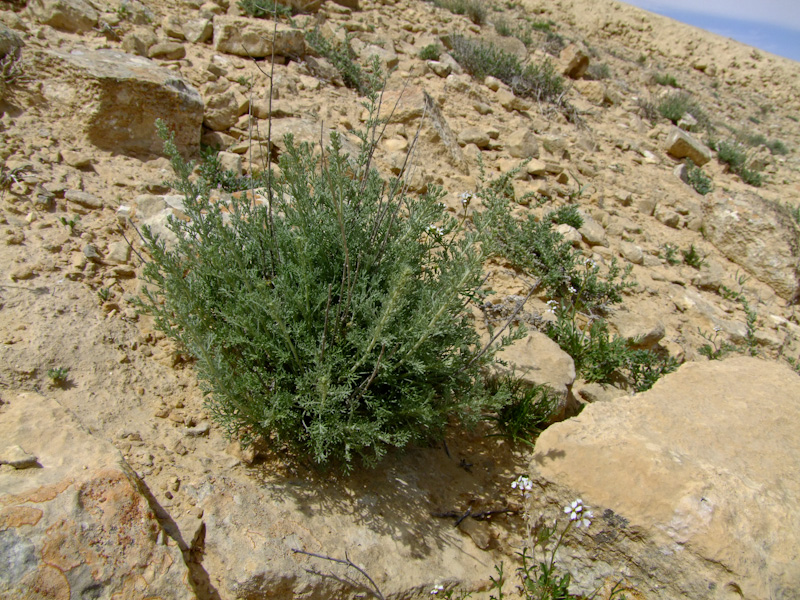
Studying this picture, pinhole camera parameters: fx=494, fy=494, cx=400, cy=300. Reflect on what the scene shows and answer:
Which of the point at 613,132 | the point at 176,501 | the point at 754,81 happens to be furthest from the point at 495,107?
the point at 754,81

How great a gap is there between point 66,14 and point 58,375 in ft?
12.5

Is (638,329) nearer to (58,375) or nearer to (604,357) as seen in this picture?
(604,357)

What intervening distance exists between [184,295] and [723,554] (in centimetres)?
253

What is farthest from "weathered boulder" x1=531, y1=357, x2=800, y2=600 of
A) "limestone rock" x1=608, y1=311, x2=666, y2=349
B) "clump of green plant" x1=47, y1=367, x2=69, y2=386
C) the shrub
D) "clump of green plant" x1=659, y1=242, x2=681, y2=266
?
"clump of green plant" x1=659, y1=242, x2=681, y2=266

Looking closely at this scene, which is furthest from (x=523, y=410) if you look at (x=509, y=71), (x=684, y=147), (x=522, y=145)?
(x=684, y=147)

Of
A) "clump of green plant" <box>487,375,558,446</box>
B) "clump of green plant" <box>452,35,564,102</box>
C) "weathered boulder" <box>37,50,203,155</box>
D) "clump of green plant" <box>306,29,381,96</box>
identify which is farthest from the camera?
"clump of green plant" <box>452,35,564,102</box>

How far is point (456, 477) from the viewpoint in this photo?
2.79m

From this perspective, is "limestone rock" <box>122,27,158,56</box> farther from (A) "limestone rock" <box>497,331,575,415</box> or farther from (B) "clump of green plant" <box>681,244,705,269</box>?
(B) "clump of green plant" <box>681,244,705,269</box>

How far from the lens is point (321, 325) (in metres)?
2.29

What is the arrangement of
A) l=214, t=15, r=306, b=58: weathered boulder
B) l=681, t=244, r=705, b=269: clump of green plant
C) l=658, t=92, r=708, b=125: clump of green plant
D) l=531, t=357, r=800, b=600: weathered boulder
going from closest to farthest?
l=531, t=357, r=800, b=600: weathered boulder < l=214, t=15, r=306, b=58: weathered boulder < l=681, t=244, r=705, b=269: clump of green plant < l=658, t=92, r=708, b=125: clump of green plant

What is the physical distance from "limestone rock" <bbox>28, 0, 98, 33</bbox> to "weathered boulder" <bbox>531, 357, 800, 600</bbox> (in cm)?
522

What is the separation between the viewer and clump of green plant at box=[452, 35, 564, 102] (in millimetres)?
7507

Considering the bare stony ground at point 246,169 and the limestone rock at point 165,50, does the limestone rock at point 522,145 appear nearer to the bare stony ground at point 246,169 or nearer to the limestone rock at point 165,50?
the bare stony ground at point 246,169

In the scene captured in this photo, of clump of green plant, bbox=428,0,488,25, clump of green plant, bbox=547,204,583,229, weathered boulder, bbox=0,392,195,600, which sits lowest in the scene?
weathered boulder, bbox=0,392,195,600
